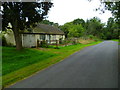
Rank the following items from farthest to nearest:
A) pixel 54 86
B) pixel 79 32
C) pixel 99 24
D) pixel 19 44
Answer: pixel 99 24, pixel 79 32, pixel 19 44, pixel 54 86

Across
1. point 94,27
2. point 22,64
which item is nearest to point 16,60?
point 22,64


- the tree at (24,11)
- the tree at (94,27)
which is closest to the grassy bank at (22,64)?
the tree at (24,11)

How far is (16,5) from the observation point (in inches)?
595

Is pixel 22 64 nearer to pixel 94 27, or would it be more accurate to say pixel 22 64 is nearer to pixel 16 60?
pixel 16 60

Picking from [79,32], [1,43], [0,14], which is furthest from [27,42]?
[79,32]

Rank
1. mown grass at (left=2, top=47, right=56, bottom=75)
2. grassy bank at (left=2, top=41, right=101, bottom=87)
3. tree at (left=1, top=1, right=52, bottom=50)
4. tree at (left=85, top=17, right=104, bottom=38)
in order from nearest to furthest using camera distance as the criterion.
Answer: grassy bank at (left=2, top=41, right=101, bottom=87)
mown grass at (left=2, top=47, right=56, bottom=75)
tree at (left=1, top=1, right=52, bottom=50)
tree at (left=85, top=17, right=104, bottom=38)

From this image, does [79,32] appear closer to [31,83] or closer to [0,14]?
[0,14]

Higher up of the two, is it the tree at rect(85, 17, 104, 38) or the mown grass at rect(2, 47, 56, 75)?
the tree at rect(85, 17, 104, 38)

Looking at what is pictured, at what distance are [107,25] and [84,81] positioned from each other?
8517 centimetres

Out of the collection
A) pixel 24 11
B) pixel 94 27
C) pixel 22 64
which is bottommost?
pixel 22 64

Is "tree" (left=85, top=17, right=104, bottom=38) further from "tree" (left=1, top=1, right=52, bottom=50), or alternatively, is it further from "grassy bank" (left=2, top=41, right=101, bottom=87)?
"grassy bank" (left=2, top=41, right=101, bottom=87)

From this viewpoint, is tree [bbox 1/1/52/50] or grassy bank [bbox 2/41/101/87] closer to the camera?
grassy bank [bbox 2/41/101/87]

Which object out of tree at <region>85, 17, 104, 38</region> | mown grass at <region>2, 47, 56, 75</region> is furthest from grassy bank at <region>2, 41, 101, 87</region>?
tree at <region>85, 17, 104, 38</region>

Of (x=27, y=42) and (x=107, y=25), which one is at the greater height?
(x=107, y=25)
